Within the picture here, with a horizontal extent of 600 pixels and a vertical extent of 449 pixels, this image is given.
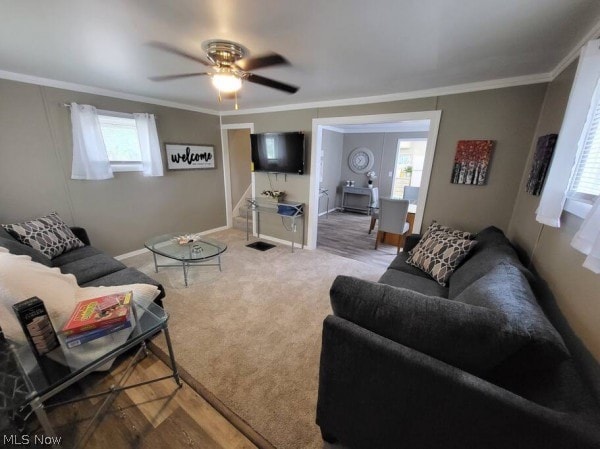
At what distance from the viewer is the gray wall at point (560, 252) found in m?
1.02

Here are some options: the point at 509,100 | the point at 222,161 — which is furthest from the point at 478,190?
the point at 222,161

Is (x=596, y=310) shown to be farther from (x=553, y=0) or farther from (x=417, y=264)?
(x=553, y=0)

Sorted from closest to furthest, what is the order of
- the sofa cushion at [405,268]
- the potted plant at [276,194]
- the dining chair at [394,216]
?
the sofa cushion at [405,268]
the dining chair at [394,216]
the potted plant at [276,194]

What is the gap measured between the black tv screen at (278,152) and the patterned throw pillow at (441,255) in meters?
2.12

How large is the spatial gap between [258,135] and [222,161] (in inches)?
42.7

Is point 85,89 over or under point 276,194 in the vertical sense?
over

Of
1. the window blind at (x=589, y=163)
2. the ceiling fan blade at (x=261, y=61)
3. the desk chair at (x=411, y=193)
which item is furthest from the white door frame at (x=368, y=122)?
the desk chair at (x=411, y=193)

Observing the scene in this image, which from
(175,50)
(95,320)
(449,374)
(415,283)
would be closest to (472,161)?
(415,283)

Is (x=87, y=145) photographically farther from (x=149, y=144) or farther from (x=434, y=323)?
(x=434, y=323)

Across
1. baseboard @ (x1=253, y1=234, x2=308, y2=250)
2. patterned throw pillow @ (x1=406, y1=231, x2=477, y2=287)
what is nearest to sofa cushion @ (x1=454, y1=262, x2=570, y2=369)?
patterned throw pillow @ (x1=406, y1=231, x2=477, y2=287)

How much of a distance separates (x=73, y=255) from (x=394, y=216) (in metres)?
4.04

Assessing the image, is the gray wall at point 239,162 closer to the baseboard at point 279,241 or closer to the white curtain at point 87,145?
the baseboard at point 279,241

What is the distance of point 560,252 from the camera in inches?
53.5

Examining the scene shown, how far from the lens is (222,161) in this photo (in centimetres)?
450
